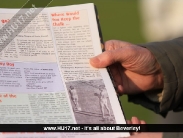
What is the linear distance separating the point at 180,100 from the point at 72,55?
445 mm

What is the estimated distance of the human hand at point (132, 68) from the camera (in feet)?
3.36

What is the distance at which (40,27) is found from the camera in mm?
878

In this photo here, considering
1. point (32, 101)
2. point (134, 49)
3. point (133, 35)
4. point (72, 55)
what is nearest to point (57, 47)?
point (72, 55)

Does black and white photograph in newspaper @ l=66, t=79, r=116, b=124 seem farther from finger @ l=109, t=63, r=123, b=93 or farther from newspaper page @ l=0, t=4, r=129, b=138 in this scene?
finger @ l=109, t=63, r=123, b=93

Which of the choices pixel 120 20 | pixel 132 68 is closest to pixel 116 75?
pixel 132 68

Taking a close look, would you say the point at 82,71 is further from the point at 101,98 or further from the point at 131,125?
the point at 131,125

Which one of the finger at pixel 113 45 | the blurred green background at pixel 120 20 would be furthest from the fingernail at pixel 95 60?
the blurred green background at pixel 120 20

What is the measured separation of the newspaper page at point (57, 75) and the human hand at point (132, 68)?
96mm

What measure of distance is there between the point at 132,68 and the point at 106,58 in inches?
8.2

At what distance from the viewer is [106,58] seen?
91cm

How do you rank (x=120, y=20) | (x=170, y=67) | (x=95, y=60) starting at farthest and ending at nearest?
(x=120, y=20), (x=170, y=67), (x=95, y=60)

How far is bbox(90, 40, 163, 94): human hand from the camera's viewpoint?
102 centimetres

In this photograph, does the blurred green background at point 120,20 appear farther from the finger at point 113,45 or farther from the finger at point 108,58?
the finger at point 108,58

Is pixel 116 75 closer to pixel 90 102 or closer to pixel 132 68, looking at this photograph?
pixel 132 68
